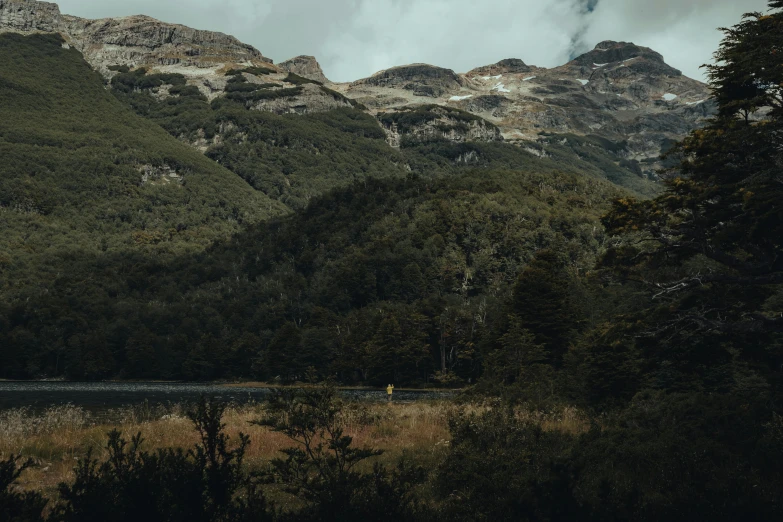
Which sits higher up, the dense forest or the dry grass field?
the dense forest

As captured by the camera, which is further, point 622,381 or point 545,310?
point 545,310

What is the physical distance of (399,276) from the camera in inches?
5802

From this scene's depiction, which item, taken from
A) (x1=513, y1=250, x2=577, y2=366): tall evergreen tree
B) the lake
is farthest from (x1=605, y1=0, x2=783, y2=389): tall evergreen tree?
(x1=513, y1=250, x2=577, y2=366): tall evergreen tree

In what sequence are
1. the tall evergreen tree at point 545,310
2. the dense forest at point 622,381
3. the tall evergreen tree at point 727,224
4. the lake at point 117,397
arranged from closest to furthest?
the dense forest at point 622,381, the tall evergreen tree at point 727,224, the lake at point 117,397, the tall evergreen tree at point 545,310

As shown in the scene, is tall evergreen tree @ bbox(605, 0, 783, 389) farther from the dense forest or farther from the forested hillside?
the forested hillside

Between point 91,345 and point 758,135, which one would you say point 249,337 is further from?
point 758,135

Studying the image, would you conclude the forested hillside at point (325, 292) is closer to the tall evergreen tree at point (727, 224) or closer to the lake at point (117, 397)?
the lake at point (117, 397)

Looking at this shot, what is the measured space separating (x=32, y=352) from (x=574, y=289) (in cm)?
10505

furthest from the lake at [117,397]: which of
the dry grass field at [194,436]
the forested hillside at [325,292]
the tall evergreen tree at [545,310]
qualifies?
the forested hillside at [325,292]

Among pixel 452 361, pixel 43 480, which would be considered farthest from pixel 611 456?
pixel 452 361

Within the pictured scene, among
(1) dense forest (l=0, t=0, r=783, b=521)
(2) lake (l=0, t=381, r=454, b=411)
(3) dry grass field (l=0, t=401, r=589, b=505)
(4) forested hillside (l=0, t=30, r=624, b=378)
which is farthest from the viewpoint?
(4) forested hillside (l=0, t=30, r=624, b=378)

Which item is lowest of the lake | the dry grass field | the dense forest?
the lake

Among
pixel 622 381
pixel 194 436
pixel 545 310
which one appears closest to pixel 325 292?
pixel 545 310

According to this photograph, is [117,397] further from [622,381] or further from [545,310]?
[622,381]
